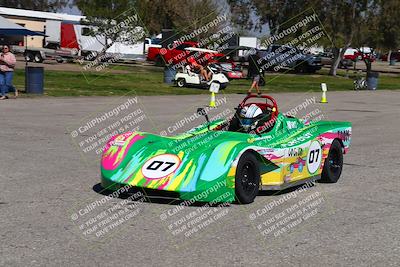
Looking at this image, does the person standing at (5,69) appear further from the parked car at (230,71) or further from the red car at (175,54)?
the red car at (175,54)

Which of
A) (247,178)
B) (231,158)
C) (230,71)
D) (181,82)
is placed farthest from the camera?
(230,71)

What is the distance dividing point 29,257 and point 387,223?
12.5 ft

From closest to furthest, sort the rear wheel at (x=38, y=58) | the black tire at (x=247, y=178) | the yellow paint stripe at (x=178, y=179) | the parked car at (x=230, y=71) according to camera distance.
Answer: the yellow paint stripe at (x=178, y=179) → the black tire at (x=247, y=178) → the parked car at (x=230, y=71) → the rear wheel at (x=38, y=58)

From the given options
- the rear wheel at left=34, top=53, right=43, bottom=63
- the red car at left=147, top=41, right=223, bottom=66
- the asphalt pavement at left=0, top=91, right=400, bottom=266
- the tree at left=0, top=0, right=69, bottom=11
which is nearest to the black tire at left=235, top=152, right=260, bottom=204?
the asphalt pavement at left=0, top=91, right=400, bottom=266

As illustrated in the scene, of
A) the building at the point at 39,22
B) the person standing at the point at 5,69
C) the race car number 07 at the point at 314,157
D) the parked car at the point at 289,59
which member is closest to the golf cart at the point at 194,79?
the person standing at the point at 5,69

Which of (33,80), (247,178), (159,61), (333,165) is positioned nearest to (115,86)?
(33,80)

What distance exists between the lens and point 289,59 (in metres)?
51.6

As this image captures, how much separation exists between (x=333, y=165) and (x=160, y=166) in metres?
3.17

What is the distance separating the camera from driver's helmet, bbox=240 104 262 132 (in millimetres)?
8852

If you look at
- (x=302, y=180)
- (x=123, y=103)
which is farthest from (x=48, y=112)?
(x=302, y=180)

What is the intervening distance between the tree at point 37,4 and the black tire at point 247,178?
99875 millimetres

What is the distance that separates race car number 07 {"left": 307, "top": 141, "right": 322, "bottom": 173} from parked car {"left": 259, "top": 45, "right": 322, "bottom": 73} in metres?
38.6

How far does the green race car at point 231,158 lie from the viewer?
24.0 ft

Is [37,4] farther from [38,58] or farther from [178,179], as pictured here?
[178,179]
